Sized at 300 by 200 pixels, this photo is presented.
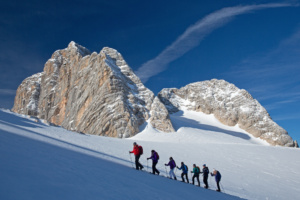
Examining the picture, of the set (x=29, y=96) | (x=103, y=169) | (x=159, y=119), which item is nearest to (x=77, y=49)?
(x=29, y=96)

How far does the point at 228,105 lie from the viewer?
9950cm

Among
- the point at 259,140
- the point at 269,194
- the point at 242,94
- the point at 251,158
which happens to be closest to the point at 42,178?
the point at 269,194

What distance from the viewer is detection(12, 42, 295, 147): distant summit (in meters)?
55.9

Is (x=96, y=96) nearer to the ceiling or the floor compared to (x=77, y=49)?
nearer to the floor

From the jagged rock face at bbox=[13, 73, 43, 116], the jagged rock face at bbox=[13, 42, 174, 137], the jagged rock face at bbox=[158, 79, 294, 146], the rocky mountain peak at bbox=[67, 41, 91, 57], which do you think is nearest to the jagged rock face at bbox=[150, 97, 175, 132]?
the jagged rock face at bbox=[13, 42, 174, 137]

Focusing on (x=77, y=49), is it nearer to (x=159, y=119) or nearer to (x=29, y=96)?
(x=29, y=96)

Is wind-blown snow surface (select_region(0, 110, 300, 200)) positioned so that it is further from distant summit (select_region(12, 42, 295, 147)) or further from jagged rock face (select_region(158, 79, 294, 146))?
jagged rock face (select_region(158, 79, 294, 146))

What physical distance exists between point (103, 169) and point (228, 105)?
98.1m

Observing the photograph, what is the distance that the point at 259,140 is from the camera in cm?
8356

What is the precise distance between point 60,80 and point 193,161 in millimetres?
79711

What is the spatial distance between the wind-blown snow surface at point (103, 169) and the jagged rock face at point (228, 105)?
163 ft

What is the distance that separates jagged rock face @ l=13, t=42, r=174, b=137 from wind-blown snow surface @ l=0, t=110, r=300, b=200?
838 centimetres

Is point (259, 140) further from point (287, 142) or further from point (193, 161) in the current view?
point (193, 161)

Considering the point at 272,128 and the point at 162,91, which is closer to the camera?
the point at 272,128
